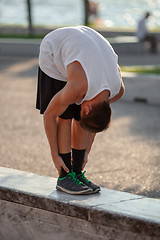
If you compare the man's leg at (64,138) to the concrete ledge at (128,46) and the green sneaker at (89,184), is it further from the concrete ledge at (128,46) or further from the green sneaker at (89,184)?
the concrete ledge at (128,46)

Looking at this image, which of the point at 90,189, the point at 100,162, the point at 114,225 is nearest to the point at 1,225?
the point at 90,189

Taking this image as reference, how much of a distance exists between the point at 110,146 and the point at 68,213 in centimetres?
297

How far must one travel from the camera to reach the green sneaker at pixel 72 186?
3648mm

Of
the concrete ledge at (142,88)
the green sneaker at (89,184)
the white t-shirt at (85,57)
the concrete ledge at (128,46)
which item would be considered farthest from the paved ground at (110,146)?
the concrete ledge at (128,46)

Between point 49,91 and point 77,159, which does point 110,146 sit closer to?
point 77,159

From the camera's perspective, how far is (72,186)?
370cm

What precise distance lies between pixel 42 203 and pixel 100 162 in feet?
7.34

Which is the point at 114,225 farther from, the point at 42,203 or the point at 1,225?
the point at 1,225

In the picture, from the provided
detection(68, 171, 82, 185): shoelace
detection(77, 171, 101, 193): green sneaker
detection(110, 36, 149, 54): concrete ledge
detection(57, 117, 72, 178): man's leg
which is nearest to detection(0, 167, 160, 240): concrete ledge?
detection(77, 171, 101, 193): green sneaker

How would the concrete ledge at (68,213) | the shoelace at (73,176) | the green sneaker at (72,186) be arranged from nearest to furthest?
the concrete ledge at (68,213) → the green sneaker at (72,186) → the shoelace at (73,176)

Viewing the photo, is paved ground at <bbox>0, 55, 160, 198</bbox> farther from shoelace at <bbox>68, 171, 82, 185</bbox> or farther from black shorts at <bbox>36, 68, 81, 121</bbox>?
black shorts at <bbox>36, 68, 81, 121</bbox>

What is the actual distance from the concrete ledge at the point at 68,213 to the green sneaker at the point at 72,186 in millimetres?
45

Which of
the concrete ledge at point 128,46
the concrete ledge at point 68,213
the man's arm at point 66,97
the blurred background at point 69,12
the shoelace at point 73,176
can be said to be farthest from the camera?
the blurred background at point 69,12

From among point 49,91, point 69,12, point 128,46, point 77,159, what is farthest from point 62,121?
point 69,12
